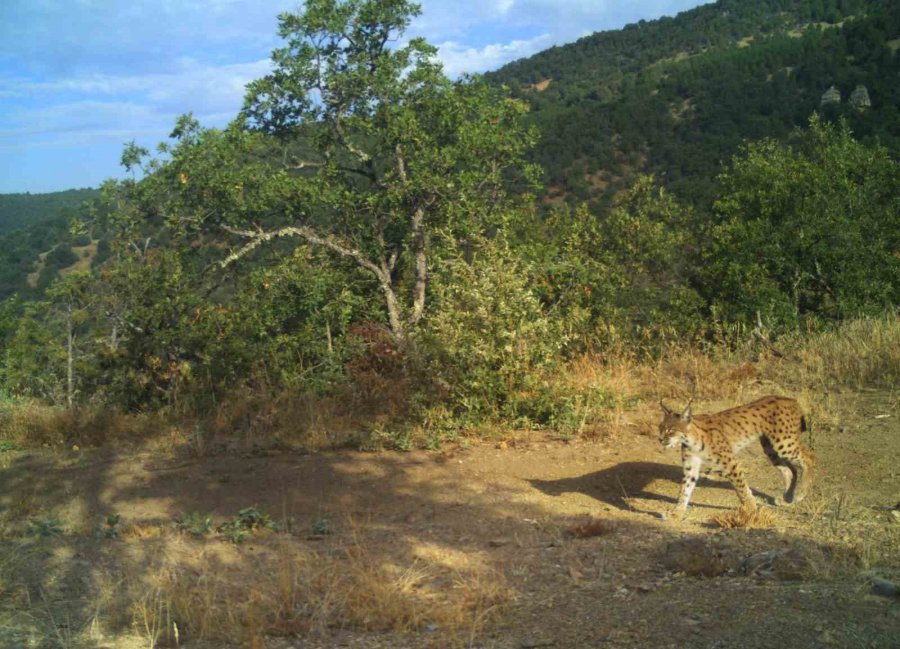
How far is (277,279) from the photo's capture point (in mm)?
10609

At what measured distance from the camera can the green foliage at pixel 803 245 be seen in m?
12.8

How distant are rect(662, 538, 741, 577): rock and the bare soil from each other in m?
0.02

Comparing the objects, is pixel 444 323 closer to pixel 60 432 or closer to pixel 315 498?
pixel 315 498

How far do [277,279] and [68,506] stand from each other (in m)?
3.94

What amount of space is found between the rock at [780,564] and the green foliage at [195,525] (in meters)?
3.81

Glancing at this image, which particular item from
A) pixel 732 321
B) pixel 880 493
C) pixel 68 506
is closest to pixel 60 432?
pixel 68 506

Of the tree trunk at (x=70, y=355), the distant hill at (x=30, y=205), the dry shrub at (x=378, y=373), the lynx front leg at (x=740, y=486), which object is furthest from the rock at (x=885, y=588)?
the distant hill at (x=30, y=205)

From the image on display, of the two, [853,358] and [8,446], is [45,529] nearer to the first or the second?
[8,446]

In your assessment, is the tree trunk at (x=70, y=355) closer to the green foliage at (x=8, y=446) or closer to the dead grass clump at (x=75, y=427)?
the dead grass clump at (x=75, y=427)

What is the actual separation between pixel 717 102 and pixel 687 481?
45084 millimetres

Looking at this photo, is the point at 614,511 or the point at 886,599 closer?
the point at 886,599

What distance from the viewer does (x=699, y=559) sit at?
5.04 m

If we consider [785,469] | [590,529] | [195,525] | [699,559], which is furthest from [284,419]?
[699,559]

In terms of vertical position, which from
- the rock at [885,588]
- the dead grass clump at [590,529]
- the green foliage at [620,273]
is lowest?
the dead grass clump at [590,529]
